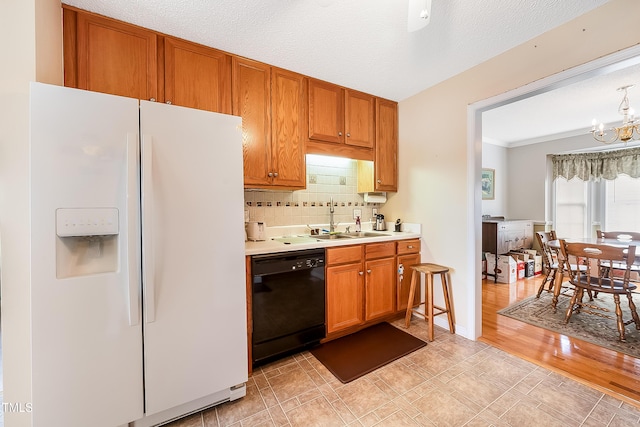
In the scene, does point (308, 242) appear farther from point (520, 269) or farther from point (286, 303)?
point (520, 269)

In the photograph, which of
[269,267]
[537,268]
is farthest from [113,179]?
[537,268]

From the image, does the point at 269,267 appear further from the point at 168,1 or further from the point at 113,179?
the point at 168,1

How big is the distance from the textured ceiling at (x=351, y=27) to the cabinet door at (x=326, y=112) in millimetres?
205

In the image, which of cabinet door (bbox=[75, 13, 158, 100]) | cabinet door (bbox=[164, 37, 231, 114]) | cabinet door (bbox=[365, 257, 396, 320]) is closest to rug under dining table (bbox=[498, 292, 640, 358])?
cabinet door (bbox=[365, 257, 396, 320])

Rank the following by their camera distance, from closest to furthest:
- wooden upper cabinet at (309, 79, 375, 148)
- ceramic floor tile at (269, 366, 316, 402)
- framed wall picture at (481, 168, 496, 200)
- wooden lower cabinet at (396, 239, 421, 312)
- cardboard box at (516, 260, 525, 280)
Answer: ceramic floor tile at (269, 366, 316, 402)
wooden upper cabinet at (309, 79, 375, 148)
wooden lower cabinet at (396, 239, 421, 312)
cardboard box at (516, 260, 525, 280)
framed wall picture at (481, 168, 496, 200)

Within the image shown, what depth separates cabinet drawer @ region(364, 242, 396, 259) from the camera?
2.41 meters

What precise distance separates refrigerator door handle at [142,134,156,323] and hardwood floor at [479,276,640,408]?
2.67 metres

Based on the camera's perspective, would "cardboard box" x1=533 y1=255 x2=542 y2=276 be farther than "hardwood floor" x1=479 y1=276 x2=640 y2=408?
Yes

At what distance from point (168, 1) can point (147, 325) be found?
1.86 m

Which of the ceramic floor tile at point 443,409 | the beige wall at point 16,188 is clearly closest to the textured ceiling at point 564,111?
the ceramic floor tile at point 443,409

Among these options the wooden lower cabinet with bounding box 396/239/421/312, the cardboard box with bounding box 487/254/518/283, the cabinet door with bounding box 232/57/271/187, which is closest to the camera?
the cabinet door with bounding box 232/57/271/187

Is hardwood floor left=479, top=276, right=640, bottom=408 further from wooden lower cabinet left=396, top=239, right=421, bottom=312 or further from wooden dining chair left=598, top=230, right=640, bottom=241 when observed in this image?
wooden dining chair left=598, top=230, right=640, bottom=241

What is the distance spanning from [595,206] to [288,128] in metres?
6.01

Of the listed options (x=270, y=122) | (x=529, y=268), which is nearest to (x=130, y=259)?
(x=270, y=122)
